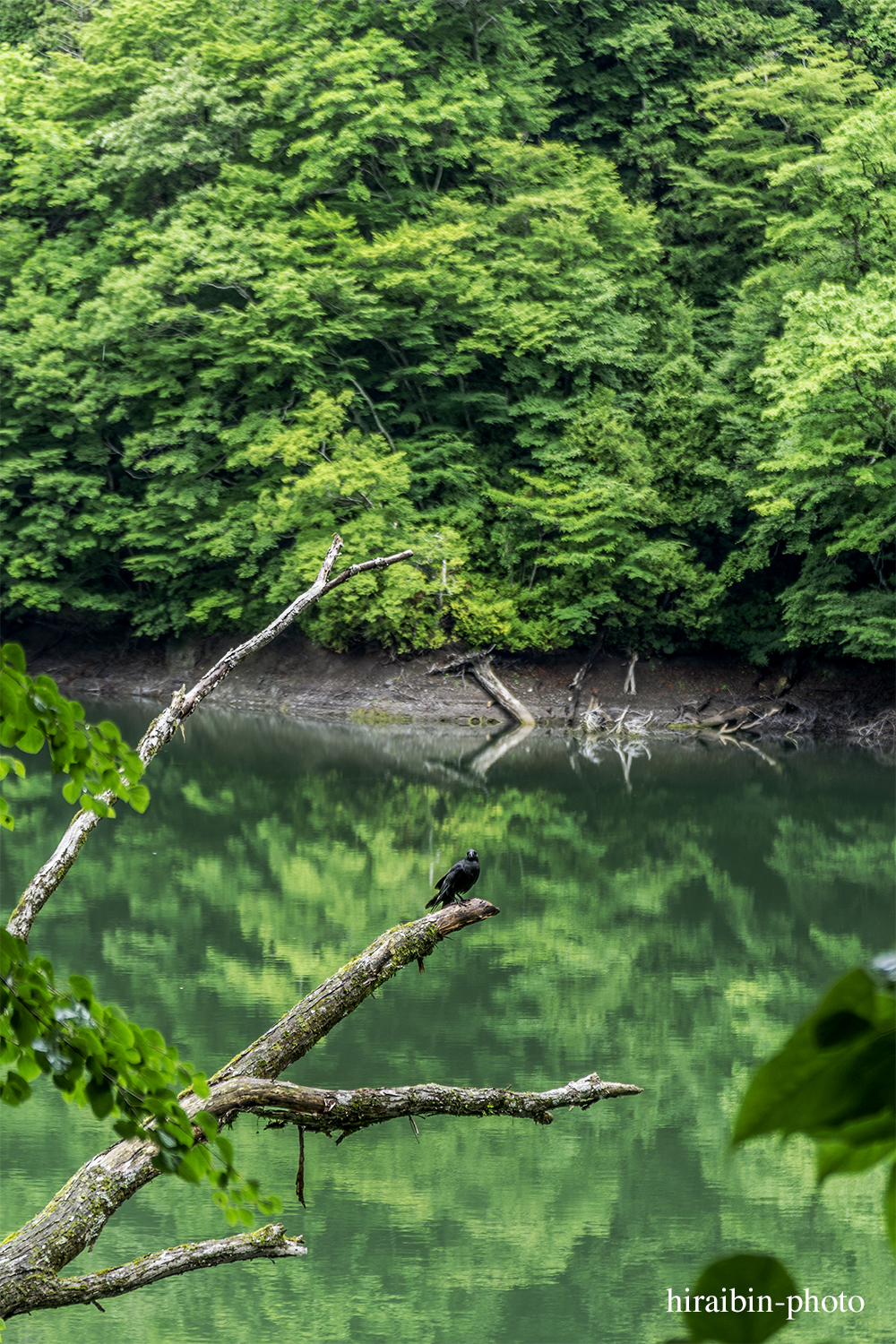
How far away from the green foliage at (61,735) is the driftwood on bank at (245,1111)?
1.17m

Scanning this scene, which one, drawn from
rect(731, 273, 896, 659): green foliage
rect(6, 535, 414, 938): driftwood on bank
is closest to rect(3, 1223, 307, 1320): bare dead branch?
rect(6, 535, 414, 938): driftwood on bank

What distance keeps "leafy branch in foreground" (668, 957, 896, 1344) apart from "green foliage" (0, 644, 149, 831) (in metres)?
0.81

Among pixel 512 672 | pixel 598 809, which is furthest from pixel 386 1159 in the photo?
pixel 512 672

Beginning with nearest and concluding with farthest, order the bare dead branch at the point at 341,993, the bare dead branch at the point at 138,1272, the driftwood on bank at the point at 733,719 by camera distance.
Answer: the bare dead branch at the point at 138,1272 → the bare dead branch at the point at 341,993 → the driftwood on bank at the point at 733,719

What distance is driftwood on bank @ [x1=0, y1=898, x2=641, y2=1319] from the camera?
7.48ft

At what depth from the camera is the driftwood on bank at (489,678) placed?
63.4 ft

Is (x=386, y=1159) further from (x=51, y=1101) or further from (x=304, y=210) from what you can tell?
(x=304, y=210)

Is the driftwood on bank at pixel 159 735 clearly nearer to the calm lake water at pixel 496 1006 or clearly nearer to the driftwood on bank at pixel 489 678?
the calm lake water at pixel 496 1006

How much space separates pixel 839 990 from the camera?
0.24 meters

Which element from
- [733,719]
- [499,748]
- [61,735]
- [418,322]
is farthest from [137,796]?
[418,322]

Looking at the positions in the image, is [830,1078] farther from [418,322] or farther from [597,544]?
[418,322]

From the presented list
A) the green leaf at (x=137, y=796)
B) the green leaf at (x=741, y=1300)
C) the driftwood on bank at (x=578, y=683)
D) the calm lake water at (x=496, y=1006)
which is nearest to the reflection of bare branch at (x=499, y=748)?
the calm lake water at (x=496, y=1006)

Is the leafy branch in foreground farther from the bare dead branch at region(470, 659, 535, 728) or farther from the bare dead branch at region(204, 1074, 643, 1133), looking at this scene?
the bare dead branch at region(470, 659, 535, 728)

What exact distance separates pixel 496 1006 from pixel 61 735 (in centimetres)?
667
